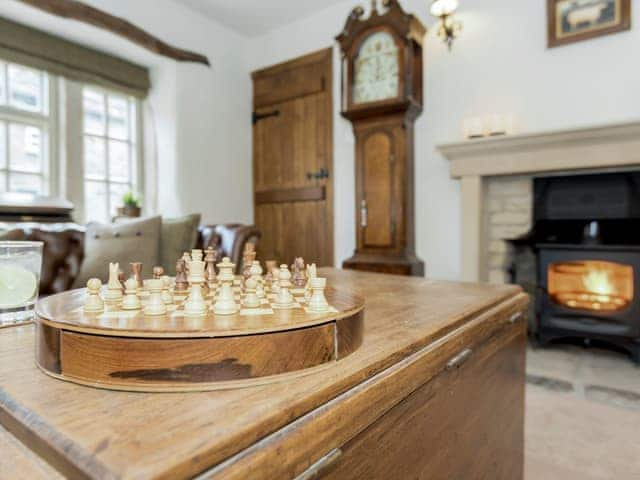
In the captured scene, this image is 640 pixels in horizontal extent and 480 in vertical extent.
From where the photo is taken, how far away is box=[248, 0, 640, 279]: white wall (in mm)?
2646

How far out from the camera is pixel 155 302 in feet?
1.69

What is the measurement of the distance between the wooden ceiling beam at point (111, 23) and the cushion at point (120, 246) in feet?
5.77

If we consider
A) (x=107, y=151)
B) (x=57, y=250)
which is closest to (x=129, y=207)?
(x=107, y=151)

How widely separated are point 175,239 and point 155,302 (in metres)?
2.00

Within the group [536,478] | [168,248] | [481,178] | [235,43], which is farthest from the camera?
[235,43]

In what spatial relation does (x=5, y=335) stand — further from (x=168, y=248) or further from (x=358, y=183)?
(x=358, y=183)

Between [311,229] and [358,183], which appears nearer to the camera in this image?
[358,183]

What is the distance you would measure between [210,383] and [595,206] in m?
3.08

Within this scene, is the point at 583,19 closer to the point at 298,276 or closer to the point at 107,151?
the point at 298,276

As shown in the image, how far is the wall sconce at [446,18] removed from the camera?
2.73 m

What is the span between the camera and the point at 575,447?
59.4 inches

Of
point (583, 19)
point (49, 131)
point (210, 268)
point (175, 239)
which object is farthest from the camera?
point (49, 131)

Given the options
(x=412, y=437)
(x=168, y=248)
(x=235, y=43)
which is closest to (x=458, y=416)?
(x=412, y=437)

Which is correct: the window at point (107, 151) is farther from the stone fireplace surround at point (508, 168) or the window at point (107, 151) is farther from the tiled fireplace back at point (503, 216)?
the tiled fireplace back at point (503, 216)
